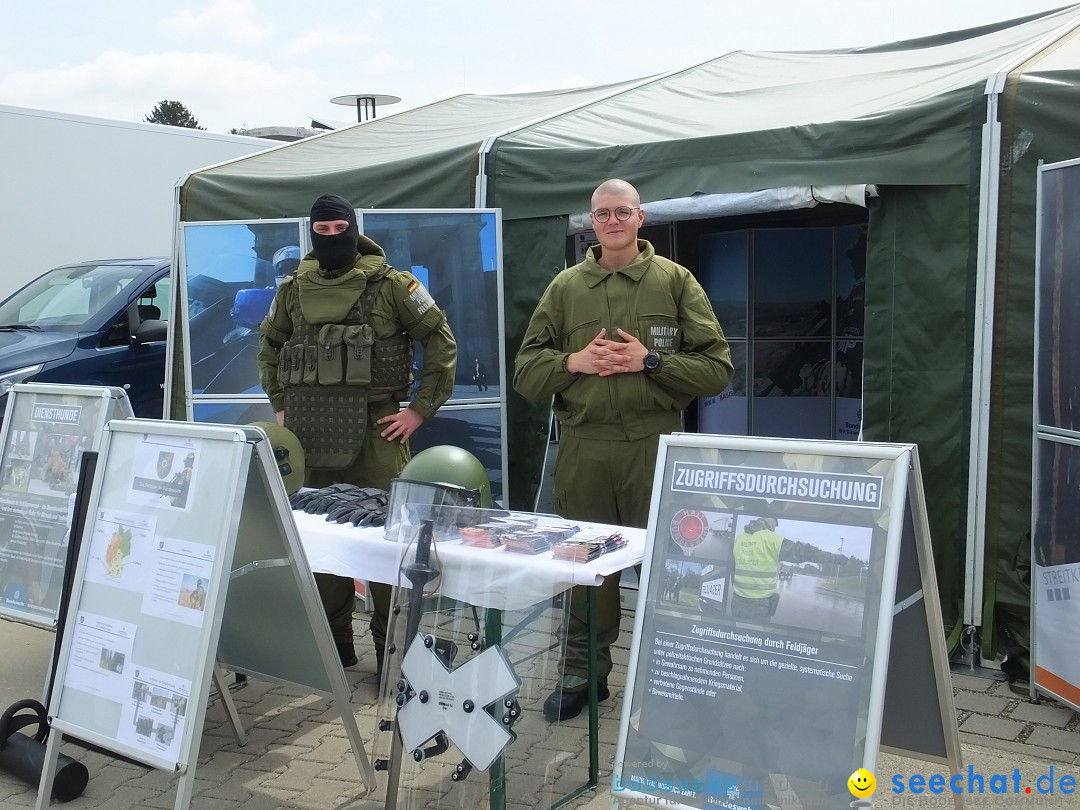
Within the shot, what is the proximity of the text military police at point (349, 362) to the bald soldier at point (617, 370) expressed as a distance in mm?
588

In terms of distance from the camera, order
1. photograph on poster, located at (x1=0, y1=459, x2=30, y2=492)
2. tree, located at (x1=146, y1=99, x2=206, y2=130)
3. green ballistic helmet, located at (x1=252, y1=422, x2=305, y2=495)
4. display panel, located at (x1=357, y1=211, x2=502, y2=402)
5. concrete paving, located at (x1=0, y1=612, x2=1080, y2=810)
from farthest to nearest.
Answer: tree, located at (x1=146, y1=99, x2=206, y2=130)
display panel, located at (x1=357, y1=211, x2=502, y2=402)
photograph on poster, located at (x1=0, y1=459, x2=30, y2=492)
green ballistic helmet, located at (x1=252, y1=422, x2=305, y2=495)
concrete paving, located at (x1=0, y1=612, x2=1080, y2=810)

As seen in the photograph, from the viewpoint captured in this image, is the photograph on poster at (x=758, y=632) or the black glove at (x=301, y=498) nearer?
the photograph on poster at (x=758, y=632)

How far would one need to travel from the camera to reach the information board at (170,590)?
2727mm

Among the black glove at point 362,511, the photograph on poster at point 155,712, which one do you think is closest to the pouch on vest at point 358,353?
the black glove at point 362,511

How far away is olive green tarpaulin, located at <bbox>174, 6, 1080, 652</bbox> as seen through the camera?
13.4ft

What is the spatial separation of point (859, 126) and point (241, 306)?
3.41m

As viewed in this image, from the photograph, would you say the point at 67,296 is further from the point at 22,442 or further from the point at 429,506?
the point at 429,506

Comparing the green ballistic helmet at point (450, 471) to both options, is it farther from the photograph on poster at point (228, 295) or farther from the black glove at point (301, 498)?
the photograph on poster at point (228, 295)

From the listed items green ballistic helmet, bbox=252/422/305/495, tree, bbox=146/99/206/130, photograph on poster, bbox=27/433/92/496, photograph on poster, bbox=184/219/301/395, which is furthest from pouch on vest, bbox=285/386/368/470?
tree, bbox=146/99/206/130

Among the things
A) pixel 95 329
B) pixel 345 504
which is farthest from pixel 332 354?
pixel 95 329

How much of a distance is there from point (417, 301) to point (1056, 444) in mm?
2464

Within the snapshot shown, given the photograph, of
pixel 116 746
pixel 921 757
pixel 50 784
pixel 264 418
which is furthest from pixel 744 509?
pixel 264 418

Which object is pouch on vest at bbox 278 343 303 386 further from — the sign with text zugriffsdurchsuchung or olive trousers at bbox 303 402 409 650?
the sign with text zugriffsdurchsuchung

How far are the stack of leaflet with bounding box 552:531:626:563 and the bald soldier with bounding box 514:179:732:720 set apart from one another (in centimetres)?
66
